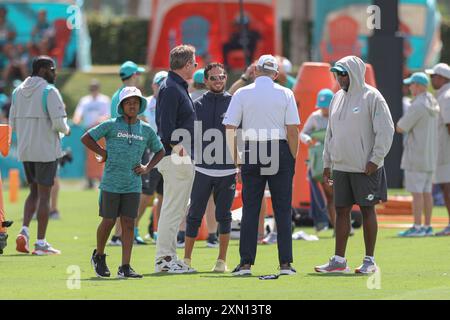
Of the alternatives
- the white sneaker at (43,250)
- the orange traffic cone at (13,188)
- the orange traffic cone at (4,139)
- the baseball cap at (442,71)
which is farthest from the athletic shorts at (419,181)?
the orange traffic cone at (13,188)

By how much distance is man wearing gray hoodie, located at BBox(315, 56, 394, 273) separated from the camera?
42.7 feet

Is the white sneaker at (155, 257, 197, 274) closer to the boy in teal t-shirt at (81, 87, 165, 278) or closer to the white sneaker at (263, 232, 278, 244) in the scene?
the boy in teal t-shirt at (81, 87, 165, 278)

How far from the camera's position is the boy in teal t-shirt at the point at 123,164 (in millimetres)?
12812

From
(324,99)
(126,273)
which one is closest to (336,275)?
(126,273)

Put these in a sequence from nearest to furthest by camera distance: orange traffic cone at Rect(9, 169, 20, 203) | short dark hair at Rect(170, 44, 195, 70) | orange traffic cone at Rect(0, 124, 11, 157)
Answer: short dark hair at Rect(170, 44, 195, 70), orange traffic cone at Rect(0, 124, 11, 157), orange traffic cone at Rect(9, 169, 20, 203)

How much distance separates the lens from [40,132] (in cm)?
1578

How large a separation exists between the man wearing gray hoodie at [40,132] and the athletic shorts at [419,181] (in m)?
4.87

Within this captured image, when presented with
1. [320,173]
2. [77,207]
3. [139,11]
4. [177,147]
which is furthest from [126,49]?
[177,147]

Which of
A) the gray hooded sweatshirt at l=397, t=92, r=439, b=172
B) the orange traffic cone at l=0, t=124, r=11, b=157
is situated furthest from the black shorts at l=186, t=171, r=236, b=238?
the gray hooded sweatshirt at l=397, t=92, r=439, b=172

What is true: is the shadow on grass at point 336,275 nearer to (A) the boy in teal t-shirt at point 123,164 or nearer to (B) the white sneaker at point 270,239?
(A) the boy in teal t-shirt at point 123,164

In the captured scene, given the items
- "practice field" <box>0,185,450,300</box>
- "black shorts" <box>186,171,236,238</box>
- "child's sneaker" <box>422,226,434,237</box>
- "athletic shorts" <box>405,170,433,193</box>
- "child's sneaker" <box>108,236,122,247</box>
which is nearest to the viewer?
"practice field" <box>0,185,450,300</box>

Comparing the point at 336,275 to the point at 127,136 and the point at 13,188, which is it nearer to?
the point at 127,136

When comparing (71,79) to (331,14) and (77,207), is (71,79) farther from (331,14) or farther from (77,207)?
(77,207)

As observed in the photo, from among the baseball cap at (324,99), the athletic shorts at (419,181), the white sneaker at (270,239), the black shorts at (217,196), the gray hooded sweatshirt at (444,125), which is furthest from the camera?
the athletic shorts at (419,181)
